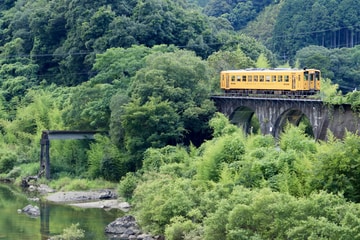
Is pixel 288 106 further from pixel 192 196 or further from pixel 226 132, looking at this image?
pixel 192 196

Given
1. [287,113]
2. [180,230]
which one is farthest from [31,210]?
[287,113]

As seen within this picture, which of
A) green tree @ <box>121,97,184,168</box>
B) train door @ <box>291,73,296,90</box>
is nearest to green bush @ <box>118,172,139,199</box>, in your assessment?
green tree @ <box>121,97,184,168</box>

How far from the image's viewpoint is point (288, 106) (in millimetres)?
61625

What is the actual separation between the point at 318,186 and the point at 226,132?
17.2m

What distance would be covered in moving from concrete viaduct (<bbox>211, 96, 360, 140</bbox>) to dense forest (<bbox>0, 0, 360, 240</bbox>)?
1189mm

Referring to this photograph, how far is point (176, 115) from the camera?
63562mm

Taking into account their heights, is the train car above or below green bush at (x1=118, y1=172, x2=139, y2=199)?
above

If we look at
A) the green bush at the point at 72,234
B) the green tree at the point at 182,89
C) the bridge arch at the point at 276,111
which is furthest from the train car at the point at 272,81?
the green bush at the point at 72,234

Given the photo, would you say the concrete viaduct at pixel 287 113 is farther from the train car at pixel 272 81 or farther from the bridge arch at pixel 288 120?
the train car at pixel 272 81

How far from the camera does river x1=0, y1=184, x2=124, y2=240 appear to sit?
162 feet

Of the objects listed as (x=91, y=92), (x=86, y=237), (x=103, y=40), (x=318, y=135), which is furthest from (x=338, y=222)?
(x=103, y=40)

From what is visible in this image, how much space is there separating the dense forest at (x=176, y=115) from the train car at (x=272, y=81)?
1.21 m

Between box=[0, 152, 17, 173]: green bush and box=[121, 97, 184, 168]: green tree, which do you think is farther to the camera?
box=[0, 152, 17, 173]: green bush

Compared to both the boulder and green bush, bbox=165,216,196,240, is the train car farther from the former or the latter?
green bush, bbox=165,216,196,240
